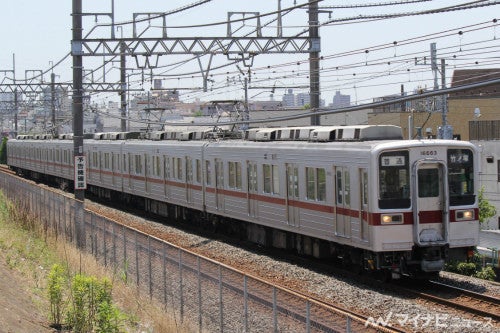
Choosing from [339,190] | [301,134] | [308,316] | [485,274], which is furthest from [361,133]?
[308,316]

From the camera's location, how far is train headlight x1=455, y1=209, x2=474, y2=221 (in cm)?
1387

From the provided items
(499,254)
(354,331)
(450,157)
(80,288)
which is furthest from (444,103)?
(354,331)

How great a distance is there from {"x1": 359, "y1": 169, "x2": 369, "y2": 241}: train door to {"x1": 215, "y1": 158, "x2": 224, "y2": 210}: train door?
7.42 metres

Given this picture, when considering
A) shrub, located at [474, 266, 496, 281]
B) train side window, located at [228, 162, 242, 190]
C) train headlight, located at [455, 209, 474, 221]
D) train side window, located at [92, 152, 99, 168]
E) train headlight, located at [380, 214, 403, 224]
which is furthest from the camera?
train side window, located at [92, 152, 99, 168]

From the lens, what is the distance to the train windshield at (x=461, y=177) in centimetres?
1390

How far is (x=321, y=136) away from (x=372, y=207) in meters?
3.01

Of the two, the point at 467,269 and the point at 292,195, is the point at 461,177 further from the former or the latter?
the point at 467,269

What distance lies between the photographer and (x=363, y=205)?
13.8m

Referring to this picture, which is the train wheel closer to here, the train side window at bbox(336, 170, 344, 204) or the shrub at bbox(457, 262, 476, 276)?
the train side window at bbox(336, 170, 344, 204)

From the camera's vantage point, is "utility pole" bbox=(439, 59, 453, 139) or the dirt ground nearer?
the dirt ground

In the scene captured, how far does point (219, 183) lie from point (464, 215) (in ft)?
27.5

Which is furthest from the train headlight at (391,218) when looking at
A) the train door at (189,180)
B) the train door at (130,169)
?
the train door at (130,169)

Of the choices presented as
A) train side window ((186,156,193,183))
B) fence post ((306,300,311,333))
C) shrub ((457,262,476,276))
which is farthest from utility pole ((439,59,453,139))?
fence post ((306,300,311,333))

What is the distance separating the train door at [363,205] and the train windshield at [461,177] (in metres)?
1.44
